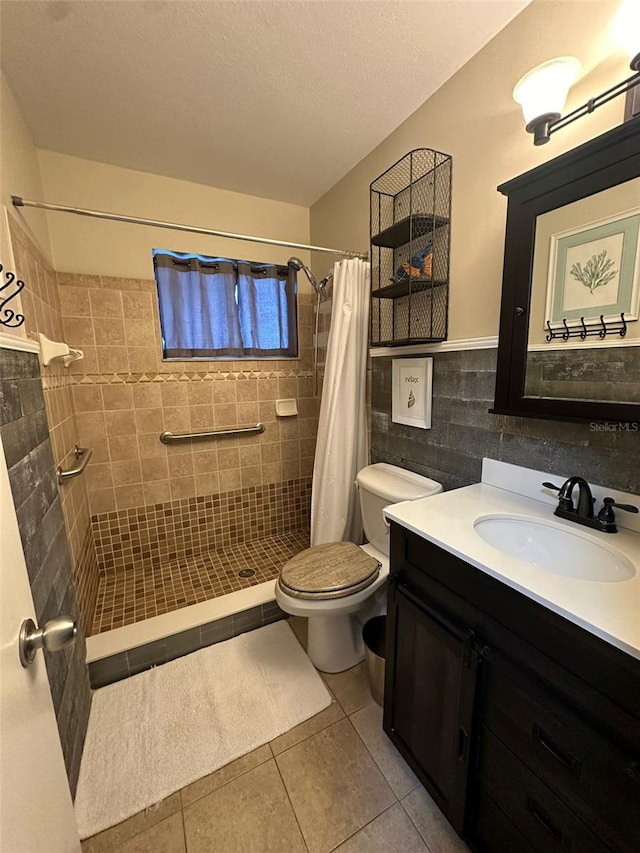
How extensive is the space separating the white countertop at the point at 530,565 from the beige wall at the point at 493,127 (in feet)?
2.14

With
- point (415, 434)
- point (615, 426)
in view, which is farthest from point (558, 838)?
point (415, 434)

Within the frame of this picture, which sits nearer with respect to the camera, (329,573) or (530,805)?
(530,805)

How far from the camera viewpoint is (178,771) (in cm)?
122

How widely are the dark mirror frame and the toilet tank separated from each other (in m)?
0.52

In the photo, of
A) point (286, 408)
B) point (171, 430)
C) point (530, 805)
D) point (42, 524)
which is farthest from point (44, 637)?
point (286, 408)

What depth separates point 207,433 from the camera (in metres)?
2.37

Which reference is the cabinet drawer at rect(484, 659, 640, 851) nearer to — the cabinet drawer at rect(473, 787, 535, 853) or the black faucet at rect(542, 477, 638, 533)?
the cabinet drawer at rect(473, 787, 535, 853)

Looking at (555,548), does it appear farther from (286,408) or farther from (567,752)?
(286,408)

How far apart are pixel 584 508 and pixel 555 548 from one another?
0.15m

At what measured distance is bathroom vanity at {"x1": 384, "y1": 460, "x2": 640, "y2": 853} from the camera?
2.13ft

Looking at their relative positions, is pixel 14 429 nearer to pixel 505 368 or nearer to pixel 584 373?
pixel 505 368

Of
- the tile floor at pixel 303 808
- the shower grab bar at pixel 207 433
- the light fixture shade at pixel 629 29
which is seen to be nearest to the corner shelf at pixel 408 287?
the light fixture shade at pixel 629 29

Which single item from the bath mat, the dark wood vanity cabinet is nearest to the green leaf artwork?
the dark wood vanity cabinet

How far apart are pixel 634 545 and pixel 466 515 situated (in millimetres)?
411
